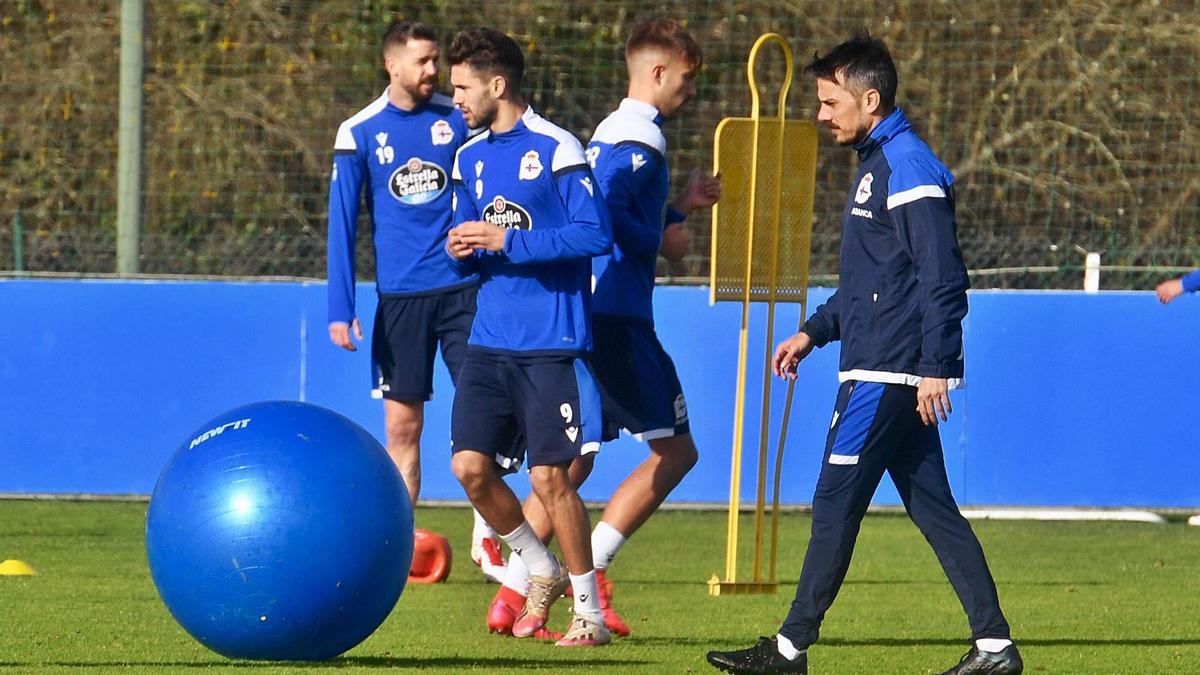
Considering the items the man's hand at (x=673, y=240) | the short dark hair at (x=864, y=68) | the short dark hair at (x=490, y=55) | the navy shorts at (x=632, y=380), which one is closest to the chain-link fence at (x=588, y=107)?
the man's hand at (x=673, y=240)

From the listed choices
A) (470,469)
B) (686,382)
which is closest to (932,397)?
(470,469)

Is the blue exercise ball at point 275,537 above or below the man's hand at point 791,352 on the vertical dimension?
below

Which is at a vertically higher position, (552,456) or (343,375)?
(552,456)

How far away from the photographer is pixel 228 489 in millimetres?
5469

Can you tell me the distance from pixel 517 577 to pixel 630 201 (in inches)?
56.3

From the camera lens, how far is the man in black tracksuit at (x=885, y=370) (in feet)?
18.9

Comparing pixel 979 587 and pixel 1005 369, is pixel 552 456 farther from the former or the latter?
pixel 1005 369

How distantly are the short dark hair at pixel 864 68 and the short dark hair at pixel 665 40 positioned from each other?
144 centimetres

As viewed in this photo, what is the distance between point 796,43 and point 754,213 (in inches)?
198

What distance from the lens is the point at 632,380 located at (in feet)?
23.7

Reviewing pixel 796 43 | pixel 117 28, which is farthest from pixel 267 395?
pixel 796 43

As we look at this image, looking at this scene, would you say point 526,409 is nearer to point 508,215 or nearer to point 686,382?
point 508,215

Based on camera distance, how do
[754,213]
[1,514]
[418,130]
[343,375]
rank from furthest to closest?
[343,375] < [1,514] < [418,130] < [754,213]

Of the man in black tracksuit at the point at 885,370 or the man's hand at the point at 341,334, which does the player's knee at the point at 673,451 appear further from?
the man's hand at the point at 341,334
